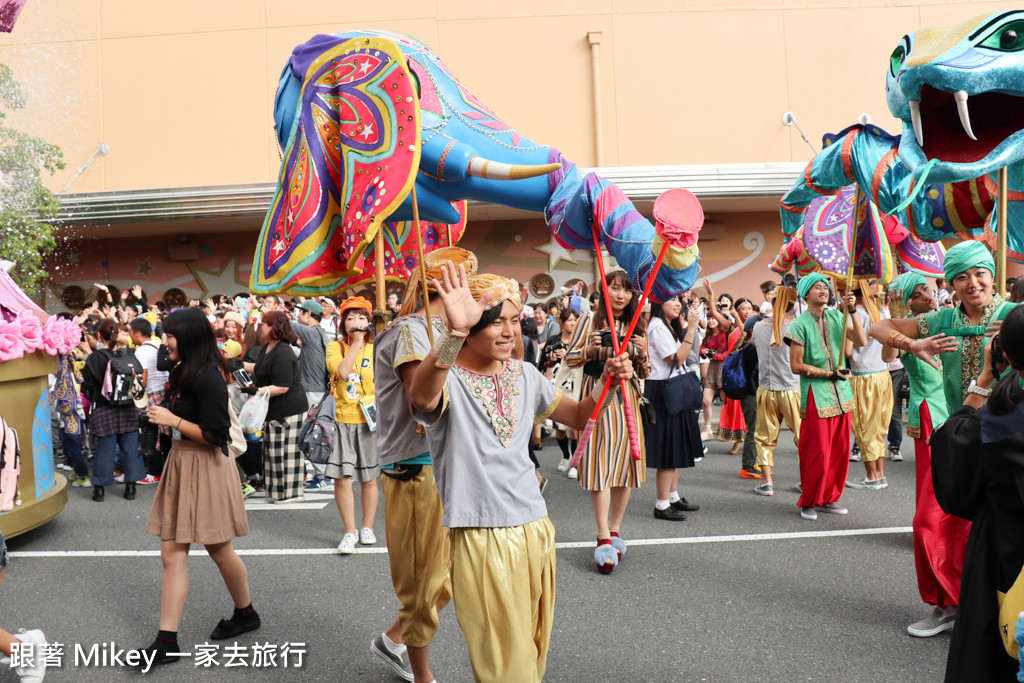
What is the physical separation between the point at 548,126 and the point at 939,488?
53.6ft

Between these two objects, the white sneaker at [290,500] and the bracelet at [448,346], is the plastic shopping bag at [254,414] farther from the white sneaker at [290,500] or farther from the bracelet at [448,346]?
the bracelet at [448,346]

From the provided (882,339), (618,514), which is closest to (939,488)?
(882,339)

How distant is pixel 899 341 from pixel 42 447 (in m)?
5.85

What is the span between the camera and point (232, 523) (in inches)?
155

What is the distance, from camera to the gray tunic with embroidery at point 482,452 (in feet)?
8.50

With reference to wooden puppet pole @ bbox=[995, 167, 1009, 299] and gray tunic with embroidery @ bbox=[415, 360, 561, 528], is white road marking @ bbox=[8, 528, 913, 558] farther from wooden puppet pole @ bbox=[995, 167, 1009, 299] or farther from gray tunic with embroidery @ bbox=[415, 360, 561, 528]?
wooden puppet pole @ bbox=[995, 167, 1009, 299]

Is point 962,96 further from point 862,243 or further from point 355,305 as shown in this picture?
point 355,305

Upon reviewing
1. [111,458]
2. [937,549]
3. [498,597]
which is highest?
[111,458]

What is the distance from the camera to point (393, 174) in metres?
3.04

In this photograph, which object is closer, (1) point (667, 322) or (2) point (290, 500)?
(1) point (667, 322)

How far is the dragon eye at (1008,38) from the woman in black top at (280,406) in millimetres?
5462

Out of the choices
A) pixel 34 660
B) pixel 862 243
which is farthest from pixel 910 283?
pixel 34 660

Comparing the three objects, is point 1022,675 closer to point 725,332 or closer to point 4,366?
point 4,366

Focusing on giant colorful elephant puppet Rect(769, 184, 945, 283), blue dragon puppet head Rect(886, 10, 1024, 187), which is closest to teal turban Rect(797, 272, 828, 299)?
giant colorful elephant puppet Rect(769, 184, 945, 283)
